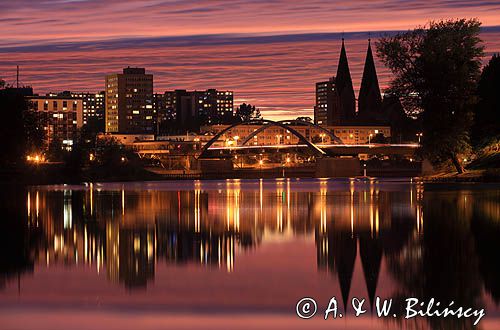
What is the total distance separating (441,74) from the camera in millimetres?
93688

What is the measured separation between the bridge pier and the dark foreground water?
13928cm

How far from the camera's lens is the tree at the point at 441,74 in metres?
93.2

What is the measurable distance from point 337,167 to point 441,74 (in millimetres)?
97188

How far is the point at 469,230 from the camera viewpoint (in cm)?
3803

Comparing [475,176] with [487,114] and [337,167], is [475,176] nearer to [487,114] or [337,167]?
[487,114]

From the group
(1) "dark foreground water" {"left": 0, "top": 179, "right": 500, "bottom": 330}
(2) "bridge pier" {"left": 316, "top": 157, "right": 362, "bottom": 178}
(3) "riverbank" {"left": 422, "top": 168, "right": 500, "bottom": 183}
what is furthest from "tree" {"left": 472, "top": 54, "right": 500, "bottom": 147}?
(2) "bridge pier" {"left": 316, "top": 157, "right": 362, "bottom": 178}

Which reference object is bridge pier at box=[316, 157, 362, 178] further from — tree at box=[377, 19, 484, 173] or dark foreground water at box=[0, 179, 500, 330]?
dark foreground water at box=[0, 179, 500, 330]

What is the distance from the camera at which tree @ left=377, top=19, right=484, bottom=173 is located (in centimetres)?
9325

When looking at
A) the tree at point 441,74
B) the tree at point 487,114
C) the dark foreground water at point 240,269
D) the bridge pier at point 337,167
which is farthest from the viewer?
the bridge pier at point 337,167

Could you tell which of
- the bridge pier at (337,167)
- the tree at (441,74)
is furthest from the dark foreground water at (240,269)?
the bridge pier at (337,167)

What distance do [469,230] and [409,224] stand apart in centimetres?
499

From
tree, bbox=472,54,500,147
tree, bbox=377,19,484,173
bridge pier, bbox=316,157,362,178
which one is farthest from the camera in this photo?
bridge pier, bbox=316,157,362,178

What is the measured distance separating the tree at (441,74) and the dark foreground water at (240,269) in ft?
149

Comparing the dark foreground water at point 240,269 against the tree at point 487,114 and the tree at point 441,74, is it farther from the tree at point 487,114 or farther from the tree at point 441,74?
the tree at point 487,114
